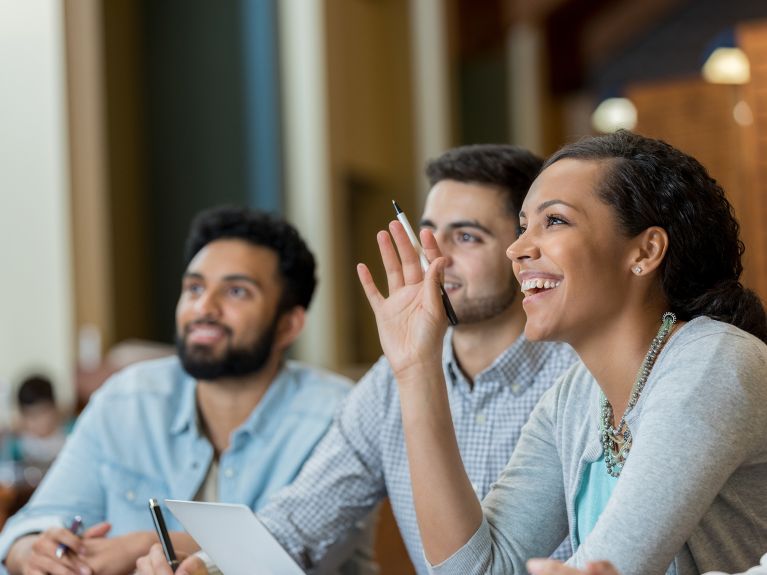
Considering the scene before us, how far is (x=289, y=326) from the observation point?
2609 millimetres

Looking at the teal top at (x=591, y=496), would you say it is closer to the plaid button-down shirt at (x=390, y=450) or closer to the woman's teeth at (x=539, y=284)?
the woman's teeth at (x=539, y=284)

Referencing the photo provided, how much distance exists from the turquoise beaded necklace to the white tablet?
490 mm

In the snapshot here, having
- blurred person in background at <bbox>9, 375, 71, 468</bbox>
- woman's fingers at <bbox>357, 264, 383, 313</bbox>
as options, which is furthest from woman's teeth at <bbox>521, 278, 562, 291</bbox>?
blurred person in background at <bbox>9, 375, 71, 468</bbox>

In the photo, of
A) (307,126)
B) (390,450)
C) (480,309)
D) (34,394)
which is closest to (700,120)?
(307,126)

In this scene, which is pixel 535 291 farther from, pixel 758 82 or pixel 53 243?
pixel 53 243

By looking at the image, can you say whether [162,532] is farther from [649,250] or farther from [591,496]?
[649,250]

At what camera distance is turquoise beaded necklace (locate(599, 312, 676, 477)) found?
146 centimetres

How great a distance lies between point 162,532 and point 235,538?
0.17 meters

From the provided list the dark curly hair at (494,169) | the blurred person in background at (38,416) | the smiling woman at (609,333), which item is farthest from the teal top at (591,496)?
the blurred person in background at (38,416)

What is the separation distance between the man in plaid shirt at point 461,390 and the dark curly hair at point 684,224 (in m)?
0.63

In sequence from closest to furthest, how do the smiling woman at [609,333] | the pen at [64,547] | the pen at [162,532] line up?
the smiling woman at [609,333] < the pen at [162,532] < the pen at [64,547]

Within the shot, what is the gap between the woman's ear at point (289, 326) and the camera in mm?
2574

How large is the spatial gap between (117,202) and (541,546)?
538 cm

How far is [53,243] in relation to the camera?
541cm
